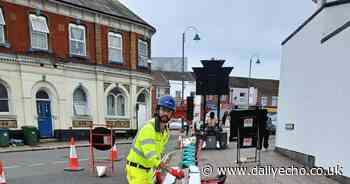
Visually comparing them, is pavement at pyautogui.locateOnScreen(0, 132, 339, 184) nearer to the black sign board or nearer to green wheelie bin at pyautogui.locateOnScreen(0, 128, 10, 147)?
the black sign board

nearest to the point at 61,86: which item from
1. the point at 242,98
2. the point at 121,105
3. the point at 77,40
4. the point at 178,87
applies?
the point at 77,40

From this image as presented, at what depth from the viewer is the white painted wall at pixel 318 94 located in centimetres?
575

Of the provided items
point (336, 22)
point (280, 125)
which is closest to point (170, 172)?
point (336, 22)

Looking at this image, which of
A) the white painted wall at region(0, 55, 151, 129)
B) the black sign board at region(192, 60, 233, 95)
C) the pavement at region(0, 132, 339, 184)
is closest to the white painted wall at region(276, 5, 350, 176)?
the pavement at region(0, 132, 339, 184)

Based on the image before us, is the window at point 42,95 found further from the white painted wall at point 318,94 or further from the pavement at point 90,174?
the white painted wall at point 318,94

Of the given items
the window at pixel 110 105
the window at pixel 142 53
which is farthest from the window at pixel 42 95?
the window at pixel 142 53

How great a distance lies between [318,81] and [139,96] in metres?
14.9

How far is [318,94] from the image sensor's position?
22.6 ft

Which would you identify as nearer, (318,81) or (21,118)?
(318,81)

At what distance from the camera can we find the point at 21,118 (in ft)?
46.2

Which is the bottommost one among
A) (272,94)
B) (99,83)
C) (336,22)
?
(272,94)

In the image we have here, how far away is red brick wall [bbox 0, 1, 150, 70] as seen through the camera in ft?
45.5

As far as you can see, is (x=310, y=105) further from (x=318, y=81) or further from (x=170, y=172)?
(x=170, y=172)

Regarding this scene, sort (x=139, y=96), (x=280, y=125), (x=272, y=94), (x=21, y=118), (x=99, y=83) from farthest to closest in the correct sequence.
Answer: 1. (x=272, y=94)
2. (x=139, y=96)
3. (x=99, y=83)
4. (x=21, y=118)
5. (x=280, y=125)
